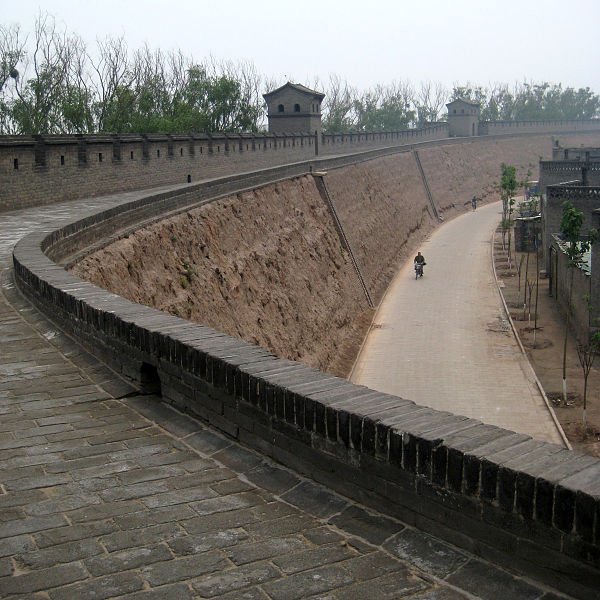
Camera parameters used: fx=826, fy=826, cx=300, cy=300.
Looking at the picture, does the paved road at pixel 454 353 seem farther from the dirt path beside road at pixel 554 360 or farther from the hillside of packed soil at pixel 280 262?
the hillside of packed soil at pixel 280 262

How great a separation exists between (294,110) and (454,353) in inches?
1098

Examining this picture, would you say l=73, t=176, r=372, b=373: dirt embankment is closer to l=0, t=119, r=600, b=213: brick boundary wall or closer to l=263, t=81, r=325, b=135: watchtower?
l=0, t=119, r=600, b=213: brick boundary wall

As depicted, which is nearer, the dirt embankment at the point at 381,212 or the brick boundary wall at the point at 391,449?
the brick boundary wall at the point at 391,449

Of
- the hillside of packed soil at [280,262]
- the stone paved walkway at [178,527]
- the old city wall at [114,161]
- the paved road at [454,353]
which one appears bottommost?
the paved road at [454,353]

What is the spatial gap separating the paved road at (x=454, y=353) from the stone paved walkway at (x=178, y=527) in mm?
9592

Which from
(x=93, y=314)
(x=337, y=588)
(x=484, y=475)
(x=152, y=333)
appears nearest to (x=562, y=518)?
(x=484, y=475)

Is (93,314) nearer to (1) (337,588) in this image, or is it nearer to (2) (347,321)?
(1) (337,588)

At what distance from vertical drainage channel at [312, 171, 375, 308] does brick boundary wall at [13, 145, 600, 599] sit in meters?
20.2

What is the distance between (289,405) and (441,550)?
107 centimetres

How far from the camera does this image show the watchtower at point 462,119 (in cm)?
6819

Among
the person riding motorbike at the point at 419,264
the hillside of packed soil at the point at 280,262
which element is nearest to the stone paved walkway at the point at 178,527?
the hillside of packed soil at the point at 280,262

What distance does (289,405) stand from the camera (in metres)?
3.95

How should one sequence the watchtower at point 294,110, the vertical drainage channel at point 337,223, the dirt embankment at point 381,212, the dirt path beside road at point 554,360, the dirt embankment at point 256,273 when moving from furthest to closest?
the watchtower at point 294,110
the dirt embankment at point 381,212
the vertical drainage channel at point 337,223
the dirt embankment at point 256,273
the dirt path beside road at point 554,360

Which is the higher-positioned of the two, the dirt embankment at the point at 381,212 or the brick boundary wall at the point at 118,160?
the brick boundary wall at the point at 118,160
